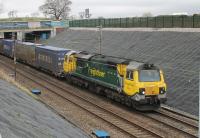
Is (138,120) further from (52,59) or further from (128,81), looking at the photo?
(52,59)

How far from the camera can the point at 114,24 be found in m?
67.8

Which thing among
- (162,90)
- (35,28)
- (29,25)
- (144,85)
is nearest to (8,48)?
(29,25)

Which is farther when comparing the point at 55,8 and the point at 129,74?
the point at 55,8

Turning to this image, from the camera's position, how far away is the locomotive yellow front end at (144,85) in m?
24.9

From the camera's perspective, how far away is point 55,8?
130000mm

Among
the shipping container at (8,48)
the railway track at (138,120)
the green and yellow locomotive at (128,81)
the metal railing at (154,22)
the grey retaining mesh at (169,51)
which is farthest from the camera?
the shipping container at (8,48)

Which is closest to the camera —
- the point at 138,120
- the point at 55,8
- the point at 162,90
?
the point at 138,120

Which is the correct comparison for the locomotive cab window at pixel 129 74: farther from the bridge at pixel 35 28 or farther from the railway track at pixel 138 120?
the bridge at pixel 35 28

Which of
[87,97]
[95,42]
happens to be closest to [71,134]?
[87,97]

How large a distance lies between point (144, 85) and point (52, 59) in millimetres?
18772

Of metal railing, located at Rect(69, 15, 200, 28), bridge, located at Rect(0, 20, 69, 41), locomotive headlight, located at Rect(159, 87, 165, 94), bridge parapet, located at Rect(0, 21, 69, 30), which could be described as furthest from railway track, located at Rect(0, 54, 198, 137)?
bridge, located at Rect(0, 20, 69, 41)

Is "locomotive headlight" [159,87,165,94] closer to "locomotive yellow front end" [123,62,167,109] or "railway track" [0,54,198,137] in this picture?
"locomotive yellow front end" [123,62,167,109]

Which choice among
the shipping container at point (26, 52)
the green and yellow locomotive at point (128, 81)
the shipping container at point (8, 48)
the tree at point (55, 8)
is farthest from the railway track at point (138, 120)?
the tree at point (55, 8)

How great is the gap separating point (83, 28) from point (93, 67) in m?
45.9
